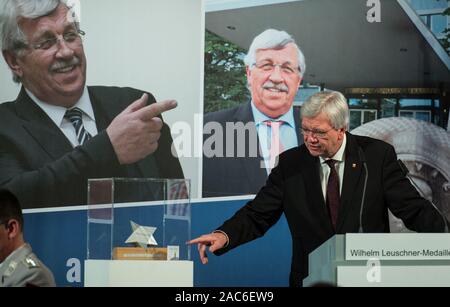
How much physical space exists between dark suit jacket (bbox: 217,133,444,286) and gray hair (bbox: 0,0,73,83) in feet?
7.27

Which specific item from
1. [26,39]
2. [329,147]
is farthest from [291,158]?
[26,39]

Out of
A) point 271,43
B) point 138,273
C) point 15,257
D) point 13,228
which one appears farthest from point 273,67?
point 15,257

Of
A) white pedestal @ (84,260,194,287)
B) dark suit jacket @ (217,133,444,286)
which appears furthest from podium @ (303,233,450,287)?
dark suit jacket @ (217,133,444,286)

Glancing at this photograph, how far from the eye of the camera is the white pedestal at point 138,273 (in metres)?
4.83

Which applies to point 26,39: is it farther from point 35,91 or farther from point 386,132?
point 386,132

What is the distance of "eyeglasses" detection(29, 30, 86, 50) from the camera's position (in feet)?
23.5

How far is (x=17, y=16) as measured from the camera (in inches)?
282

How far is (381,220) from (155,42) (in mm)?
2242

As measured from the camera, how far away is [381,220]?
19.1 ft

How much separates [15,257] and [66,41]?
2.86 meters

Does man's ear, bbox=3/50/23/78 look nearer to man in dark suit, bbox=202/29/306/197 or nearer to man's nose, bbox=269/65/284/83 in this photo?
man in dark suit, bbox=202/29/306/197

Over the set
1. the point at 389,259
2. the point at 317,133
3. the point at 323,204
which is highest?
the point at 317,133

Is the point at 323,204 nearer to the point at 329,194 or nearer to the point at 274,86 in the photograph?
the point at 329,194

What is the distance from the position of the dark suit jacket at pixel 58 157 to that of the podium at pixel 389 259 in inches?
113
